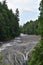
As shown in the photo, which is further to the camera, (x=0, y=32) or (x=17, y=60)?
(x=0, y=32)

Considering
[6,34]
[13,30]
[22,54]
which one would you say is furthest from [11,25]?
[22,54]

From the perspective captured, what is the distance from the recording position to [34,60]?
1645cm

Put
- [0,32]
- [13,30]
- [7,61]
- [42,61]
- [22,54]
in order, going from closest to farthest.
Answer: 1. [42,61]
2. [7,61]
3. [22,54]
4. [0,32]
5. [13,30]

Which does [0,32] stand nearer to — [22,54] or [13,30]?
[13,30]

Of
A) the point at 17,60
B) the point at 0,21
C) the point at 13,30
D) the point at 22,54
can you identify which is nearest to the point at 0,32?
the point at 0,21

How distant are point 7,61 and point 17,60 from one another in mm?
1914

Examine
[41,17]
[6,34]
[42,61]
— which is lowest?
[42,61]

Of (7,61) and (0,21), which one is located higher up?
(0,21)

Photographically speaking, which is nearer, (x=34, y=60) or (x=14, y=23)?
(x=34, y=60)

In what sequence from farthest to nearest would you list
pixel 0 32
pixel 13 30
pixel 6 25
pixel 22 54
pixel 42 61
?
pixel 13 30, pixel 6 25, pixel 0 32, pixel 22 54, pixel 42 61

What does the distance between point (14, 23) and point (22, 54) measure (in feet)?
174

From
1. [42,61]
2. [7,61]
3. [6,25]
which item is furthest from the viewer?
[6,25]

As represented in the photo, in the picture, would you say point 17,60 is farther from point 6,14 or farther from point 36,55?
point 6,14

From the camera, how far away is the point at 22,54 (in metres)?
44.0
